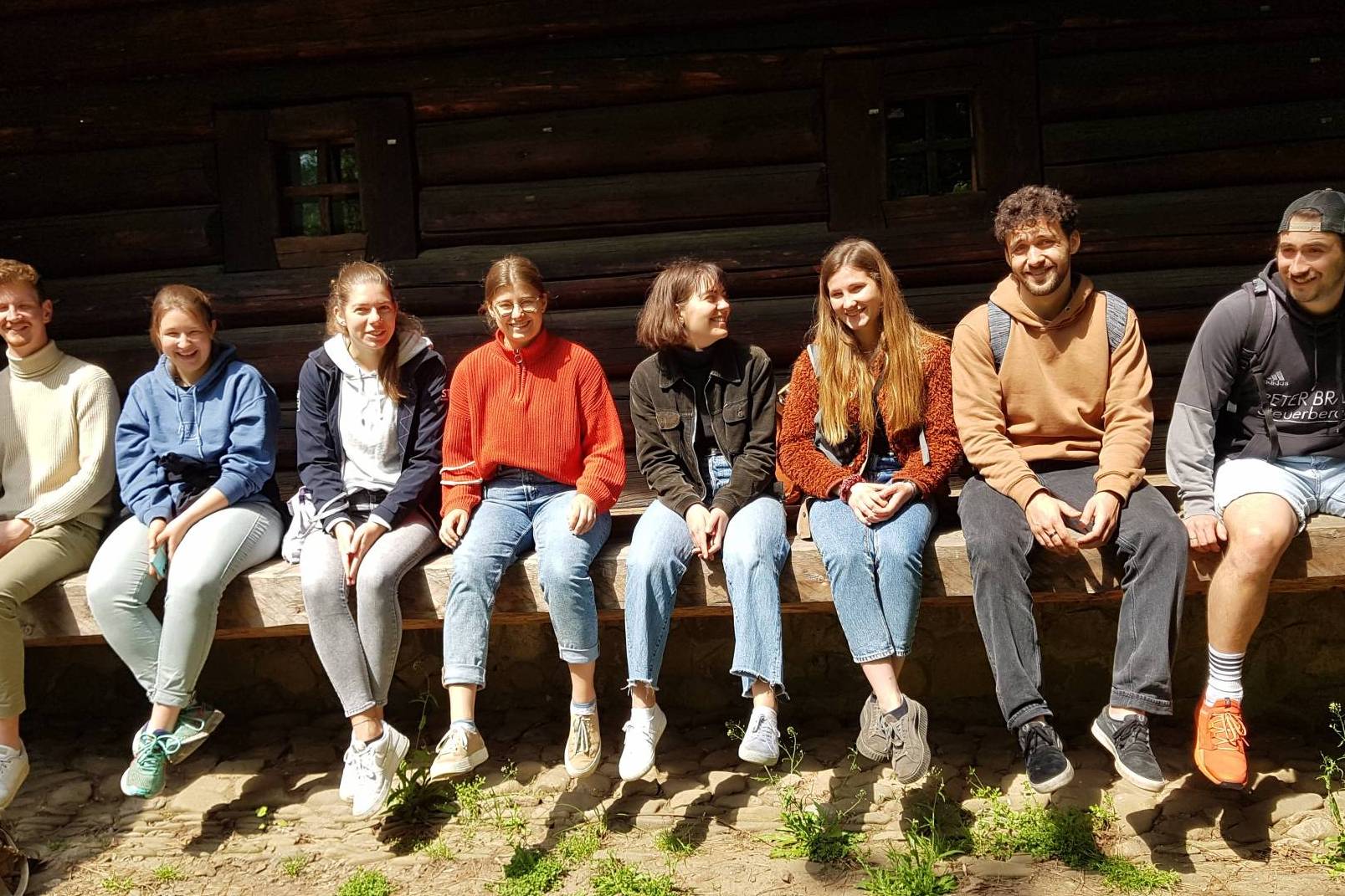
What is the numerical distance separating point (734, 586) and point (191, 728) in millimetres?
1732

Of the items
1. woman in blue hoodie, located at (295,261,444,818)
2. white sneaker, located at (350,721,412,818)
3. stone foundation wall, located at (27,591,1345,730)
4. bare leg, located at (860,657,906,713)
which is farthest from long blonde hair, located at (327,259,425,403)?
bare leg, located at (860,657,906,713)

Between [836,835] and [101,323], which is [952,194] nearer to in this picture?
[836,835]

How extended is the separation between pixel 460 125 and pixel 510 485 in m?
1.88

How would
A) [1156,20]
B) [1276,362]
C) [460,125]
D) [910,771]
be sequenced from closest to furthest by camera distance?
[910,771] < [1276,362] < [1156,20] < [460,125]

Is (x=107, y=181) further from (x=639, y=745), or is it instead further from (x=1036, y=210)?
(x=1036, y=210)

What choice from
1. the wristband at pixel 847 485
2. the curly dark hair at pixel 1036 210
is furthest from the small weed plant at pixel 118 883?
the curly dark hair at pixel 1036 210

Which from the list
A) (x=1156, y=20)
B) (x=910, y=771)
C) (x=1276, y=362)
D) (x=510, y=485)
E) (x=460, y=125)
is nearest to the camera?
(x=910, y=771)

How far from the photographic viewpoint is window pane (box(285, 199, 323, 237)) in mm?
4996

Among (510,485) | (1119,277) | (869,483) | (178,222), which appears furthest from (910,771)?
(178,222)

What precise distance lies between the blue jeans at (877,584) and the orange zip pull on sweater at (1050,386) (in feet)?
1.19

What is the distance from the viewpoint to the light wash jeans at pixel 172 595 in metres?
3.45

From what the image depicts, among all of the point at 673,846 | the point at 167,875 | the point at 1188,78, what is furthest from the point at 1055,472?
the point at 167,875

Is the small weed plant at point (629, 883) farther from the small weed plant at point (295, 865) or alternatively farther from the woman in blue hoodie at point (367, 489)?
the small weed plant at point (295, 865)

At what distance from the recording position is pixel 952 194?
4574 mm
